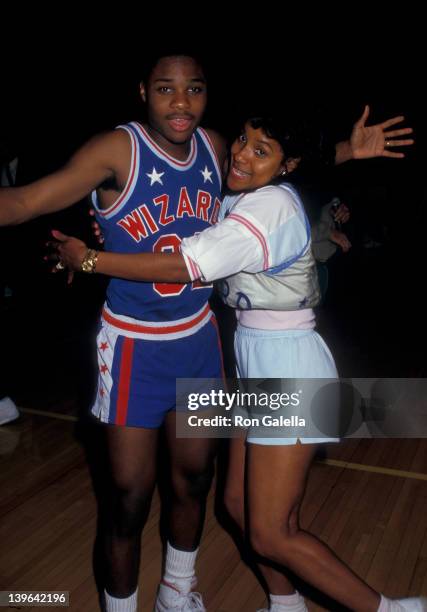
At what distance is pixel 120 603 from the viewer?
166 cm

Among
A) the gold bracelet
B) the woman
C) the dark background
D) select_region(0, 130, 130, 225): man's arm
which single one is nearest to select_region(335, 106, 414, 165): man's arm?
the woman

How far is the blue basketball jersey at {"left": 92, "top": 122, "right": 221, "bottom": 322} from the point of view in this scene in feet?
5.15

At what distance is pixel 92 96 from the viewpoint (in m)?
6.52

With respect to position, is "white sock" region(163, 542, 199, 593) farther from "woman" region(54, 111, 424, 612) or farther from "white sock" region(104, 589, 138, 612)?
"woman" region(54, 111, 424, 612)

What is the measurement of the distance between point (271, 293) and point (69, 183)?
2.06 feet

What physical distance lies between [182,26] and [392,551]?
209 cm

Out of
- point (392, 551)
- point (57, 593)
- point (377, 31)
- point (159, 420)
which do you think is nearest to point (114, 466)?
point (159, 420)

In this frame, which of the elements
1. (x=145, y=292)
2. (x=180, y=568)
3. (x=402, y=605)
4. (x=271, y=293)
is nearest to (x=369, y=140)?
(x=271, y=293)

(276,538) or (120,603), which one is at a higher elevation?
(276,538)

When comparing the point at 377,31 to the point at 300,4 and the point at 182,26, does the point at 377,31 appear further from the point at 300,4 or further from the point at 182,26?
the point at 182,26

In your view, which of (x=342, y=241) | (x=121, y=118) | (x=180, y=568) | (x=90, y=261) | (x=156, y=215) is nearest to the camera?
(x=90, y=261)

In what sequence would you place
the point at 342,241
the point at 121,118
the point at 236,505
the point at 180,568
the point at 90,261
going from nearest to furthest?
the point at 90,261
the point at 236,505
the point at 180,568
the point at 342,241
the point at 121,118

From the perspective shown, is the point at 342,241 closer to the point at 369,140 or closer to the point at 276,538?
the point at 369,140

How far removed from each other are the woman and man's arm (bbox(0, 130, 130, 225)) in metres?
0.11
